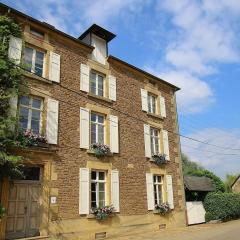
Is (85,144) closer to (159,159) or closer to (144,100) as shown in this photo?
(159,159)

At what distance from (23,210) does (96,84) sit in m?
6.96

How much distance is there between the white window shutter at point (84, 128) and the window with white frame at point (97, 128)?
530 mm

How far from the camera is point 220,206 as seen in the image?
19.9 meters

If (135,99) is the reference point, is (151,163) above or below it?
below

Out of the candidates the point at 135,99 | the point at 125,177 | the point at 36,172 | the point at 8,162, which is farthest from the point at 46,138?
the point at 135,99

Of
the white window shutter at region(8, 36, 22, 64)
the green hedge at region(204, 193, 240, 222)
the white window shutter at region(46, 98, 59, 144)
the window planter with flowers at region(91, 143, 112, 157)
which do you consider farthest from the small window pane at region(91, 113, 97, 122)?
the green hedge at region(204, 193, 240, 222)

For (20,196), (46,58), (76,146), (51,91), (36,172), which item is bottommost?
(20,196)

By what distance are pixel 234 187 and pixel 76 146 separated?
3086 cm

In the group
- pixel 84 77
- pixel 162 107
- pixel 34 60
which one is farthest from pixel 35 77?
pixel 162 107

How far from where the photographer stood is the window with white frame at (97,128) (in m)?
14.6

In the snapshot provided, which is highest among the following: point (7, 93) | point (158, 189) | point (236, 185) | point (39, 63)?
point (39, 63)

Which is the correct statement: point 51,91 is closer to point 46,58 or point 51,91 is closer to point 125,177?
point 46,58

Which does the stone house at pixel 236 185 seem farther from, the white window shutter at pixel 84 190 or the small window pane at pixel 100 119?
the white window shutter at pixel 84 190

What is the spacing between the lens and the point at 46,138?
1233 centimetres
